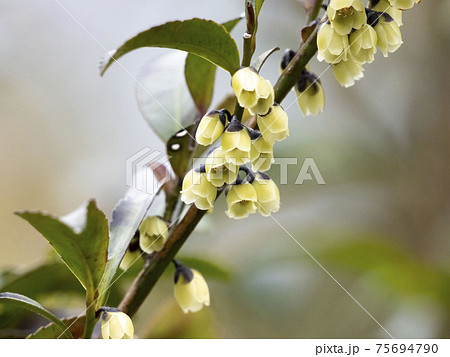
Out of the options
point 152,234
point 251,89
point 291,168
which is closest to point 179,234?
point 152,234

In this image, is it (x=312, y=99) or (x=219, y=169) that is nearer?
(x=219, y=169)

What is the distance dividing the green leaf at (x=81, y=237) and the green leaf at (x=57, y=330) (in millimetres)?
74

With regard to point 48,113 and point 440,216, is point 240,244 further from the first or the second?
point 48,113

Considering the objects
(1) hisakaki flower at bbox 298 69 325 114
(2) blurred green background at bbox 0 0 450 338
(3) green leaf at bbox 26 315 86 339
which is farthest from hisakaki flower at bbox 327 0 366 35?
(2) blurred green background at bbox 0 0 450 338

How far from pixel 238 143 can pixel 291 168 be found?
0.89 m

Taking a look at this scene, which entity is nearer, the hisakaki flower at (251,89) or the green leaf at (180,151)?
the hisakaki flower at (251,89)

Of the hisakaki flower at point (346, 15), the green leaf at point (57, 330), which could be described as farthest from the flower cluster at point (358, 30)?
the green leaf at point (57, 330)

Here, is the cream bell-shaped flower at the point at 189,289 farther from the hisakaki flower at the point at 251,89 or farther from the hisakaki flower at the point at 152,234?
the hisakaki flower at the point at 251,89

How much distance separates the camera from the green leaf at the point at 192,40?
48 cm

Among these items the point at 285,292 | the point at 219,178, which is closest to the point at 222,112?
the point at 219,178

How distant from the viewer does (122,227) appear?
540 mm

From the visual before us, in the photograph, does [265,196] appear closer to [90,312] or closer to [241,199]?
[241,199]

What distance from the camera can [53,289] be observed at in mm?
740

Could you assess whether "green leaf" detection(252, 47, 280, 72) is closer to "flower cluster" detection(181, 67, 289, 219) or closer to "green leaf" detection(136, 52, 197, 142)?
"flower cluster" detection(181, 67, 289, 219)
